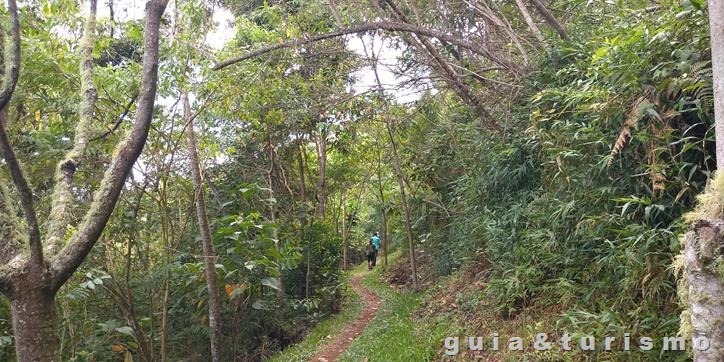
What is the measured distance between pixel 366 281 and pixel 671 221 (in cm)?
1521

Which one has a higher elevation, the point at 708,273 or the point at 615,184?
the point at 615,184

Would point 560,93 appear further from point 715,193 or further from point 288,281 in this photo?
point 288,281

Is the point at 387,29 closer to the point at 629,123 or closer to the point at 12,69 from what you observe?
the point at 629,123

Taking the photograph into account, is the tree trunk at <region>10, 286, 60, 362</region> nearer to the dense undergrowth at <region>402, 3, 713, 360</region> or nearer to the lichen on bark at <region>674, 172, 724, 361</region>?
the lichen on bark at <region>674, 172, 724, 361</region>

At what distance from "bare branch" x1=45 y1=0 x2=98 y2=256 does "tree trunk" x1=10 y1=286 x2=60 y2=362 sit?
325mm

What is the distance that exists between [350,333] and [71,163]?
7.75m

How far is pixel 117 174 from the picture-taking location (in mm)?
3625

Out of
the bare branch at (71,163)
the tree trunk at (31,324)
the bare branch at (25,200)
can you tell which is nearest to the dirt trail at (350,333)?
the bare branch at (71,163)

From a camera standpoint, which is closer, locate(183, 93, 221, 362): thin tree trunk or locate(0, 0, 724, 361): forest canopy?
locate(0, 0, 724, 361): forest canopy

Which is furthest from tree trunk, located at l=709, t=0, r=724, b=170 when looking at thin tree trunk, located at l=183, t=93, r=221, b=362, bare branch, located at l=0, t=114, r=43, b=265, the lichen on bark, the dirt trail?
thin tree trunk, located at l=183, t=93, r=221, b=362

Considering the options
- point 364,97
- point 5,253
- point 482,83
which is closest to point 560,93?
point 482,83

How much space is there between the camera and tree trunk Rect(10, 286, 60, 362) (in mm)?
3047

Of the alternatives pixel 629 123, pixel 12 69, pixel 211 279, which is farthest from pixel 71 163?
pixel 211 279

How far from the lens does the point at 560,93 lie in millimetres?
5250
